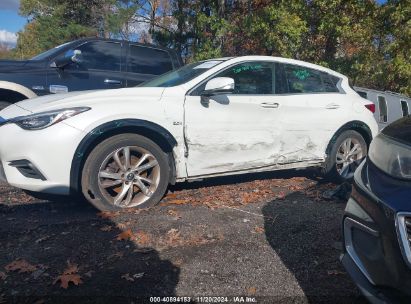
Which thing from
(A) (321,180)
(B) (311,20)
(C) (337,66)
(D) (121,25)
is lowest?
(A) (321,180)

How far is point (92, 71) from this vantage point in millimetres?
6816

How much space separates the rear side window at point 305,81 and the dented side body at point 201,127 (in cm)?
9

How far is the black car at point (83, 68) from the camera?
6203mm

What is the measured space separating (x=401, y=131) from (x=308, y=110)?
9.58 feet

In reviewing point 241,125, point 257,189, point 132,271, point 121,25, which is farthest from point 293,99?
point 121,25

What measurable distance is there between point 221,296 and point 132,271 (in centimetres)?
69

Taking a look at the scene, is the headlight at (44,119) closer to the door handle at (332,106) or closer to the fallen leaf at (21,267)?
the fallen leaf at (21,267)

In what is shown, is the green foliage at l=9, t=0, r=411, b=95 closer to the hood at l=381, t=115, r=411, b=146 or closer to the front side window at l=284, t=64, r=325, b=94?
the front side window at l=284, t=64, r=325, b=94

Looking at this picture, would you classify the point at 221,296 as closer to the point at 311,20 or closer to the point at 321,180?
the point at 321,180

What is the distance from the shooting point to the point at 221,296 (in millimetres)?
2684

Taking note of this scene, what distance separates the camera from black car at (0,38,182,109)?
20.4 feet

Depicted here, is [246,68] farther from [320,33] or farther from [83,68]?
[320,33]

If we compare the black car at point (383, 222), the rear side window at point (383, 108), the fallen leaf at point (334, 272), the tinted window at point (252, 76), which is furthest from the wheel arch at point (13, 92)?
the rear side window at point (383, 108)

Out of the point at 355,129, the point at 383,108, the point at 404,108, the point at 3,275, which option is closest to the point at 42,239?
the point at 3,275
